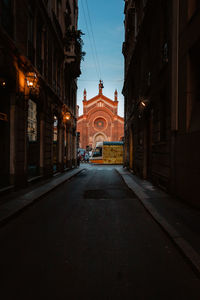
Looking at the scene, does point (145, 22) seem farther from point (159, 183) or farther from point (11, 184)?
point (11, 184)

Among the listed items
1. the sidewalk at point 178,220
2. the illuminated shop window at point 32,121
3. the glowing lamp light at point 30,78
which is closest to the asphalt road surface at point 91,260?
the sidewalk at point 178,220

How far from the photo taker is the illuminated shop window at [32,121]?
36.9 feet

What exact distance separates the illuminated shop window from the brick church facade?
4390 centimetres

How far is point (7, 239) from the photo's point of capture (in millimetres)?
4340

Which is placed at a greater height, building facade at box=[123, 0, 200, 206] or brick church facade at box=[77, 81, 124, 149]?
brick church facade at box=[77, 81, 124, 149]

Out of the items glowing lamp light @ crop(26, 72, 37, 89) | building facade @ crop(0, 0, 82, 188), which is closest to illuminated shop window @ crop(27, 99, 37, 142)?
building facade @ crop(0, 0, 82, 188)

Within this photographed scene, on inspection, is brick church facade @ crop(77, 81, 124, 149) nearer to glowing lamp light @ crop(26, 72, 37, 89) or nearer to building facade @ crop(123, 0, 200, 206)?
building facade @ crop(123, 0, 200, 206)

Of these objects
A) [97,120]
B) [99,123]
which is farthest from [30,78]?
[97,120]

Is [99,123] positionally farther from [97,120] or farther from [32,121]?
[32,121]

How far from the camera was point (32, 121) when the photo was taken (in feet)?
38.7

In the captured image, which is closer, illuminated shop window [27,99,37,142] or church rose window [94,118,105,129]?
illuminated shop window [27,99,37,142]

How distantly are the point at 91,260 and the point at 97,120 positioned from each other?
182ft

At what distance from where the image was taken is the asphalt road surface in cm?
270

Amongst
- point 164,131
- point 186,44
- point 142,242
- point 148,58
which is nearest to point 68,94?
point 148,58
